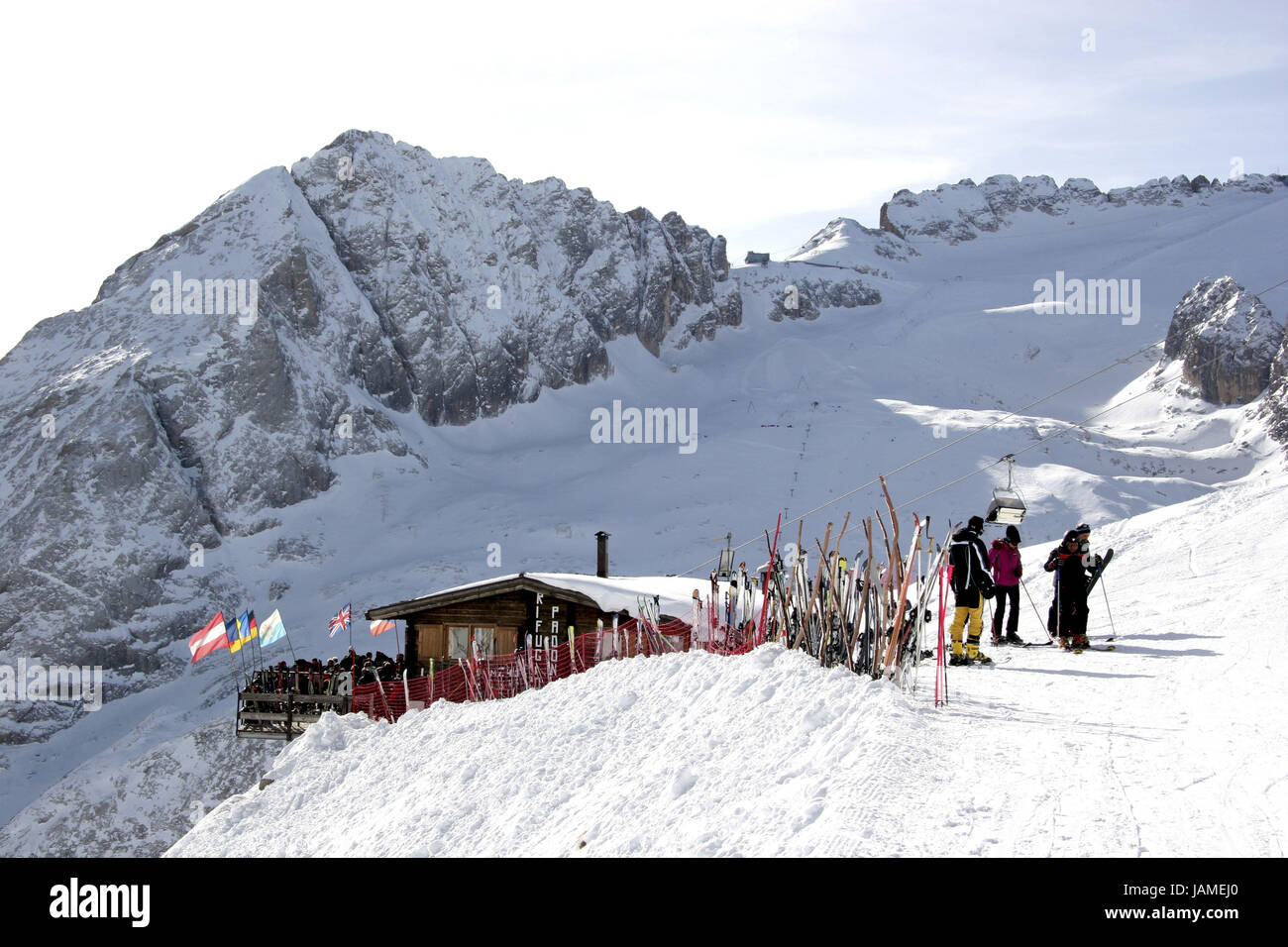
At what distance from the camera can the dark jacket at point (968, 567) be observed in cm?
1275

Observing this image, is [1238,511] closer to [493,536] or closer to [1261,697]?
[1261,697]

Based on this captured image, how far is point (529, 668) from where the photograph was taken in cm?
1823

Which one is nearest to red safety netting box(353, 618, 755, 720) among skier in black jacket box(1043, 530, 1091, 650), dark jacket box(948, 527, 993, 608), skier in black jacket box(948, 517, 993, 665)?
skier in black jacket box(948, 517, 993, 665)

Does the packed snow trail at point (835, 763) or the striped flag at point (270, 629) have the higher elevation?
the packed snow trail at point (835, 763)

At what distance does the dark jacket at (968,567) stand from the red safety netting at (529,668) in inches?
157

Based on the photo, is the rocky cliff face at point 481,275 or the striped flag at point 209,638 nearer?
the striped flag at point 209,638

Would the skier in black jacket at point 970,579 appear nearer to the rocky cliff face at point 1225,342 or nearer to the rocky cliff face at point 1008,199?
the rocky cliff face at point 1225,342

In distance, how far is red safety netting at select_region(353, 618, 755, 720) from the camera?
17359 millimetres

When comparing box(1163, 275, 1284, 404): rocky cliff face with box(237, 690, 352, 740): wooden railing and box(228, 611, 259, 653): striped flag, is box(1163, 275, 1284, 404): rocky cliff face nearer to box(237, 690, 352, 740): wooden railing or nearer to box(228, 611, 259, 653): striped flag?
box(228, 611, 259, 653): striped flag

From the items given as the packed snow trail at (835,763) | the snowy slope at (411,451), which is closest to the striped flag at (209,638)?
the packed snow trail at (835,763)

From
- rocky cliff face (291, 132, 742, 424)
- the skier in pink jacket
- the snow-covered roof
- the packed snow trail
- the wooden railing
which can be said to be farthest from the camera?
rocky cliff face (291, 132, 742, 424)

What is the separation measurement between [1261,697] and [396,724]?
12.6 m
